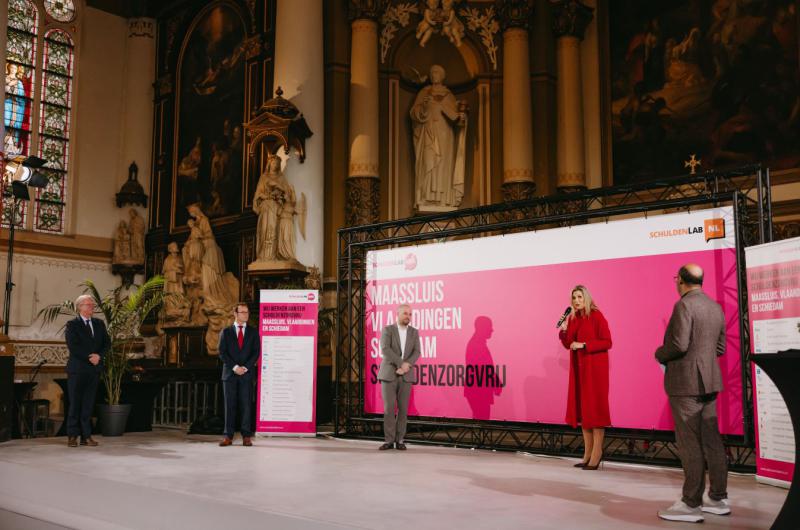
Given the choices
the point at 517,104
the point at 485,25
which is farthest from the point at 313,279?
the point at 485,25

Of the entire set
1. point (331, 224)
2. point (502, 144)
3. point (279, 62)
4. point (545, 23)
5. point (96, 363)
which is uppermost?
point (545, 23)

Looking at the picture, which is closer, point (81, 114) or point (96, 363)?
point (96, 363)

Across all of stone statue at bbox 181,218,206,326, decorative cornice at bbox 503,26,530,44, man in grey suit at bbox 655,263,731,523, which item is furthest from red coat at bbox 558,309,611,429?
stone statue at bbox 181,218,206,326

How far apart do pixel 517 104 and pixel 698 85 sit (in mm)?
3243

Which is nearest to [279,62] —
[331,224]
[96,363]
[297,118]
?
[297,118]

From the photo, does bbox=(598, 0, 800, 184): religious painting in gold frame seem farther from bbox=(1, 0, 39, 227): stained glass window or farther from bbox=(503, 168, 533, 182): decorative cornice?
bbox=(1, 0, 39, 227): stained glass window

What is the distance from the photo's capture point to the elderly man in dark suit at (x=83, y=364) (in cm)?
937

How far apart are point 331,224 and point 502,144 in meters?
3.70

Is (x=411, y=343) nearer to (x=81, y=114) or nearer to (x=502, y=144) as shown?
(x=502, y=144)

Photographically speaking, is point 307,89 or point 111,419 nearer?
point 111,419

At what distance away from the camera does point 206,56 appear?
18547mm

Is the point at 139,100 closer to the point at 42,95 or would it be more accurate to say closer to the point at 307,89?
the point at 42,95

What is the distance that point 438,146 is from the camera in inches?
591

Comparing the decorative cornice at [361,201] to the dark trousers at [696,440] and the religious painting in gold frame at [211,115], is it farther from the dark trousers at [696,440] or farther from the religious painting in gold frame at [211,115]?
the dark trousers at [696,440]
